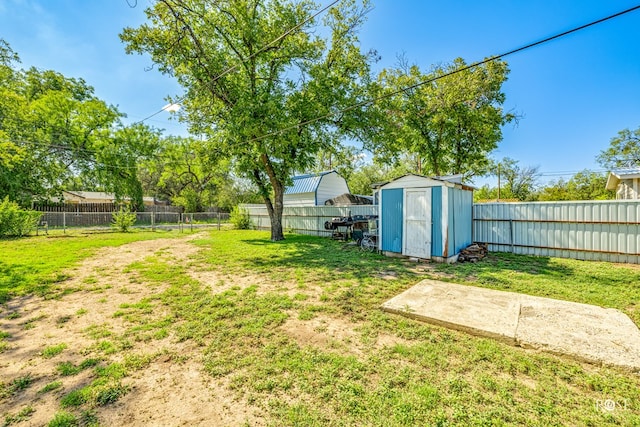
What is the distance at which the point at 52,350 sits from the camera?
273 cm

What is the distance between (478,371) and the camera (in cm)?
230

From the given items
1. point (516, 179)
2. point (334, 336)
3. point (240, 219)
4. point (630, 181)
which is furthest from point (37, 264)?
point (516, 179)

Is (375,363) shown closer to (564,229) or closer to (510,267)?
(510,267)

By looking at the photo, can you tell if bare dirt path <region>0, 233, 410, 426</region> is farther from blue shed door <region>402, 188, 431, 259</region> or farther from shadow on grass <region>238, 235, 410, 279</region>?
blue shed door <region>402, 188, 431, 259</region>

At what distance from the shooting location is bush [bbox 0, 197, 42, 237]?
10703 millimetres

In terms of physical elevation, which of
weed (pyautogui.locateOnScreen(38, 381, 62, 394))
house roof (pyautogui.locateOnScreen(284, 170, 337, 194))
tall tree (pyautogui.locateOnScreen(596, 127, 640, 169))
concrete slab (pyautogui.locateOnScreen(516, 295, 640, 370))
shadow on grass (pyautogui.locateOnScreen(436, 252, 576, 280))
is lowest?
weed (pyautogui.locateOnScreen(38, 381, 62, 394))

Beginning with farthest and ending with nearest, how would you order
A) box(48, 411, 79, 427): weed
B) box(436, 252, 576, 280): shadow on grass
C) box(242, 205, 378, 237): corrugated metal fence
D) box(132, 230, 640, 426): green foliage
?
box(242, 205, 378, 237): corrugated metal fence → box(436, 252, 576, 280): shadow on grass → box(132, 230, 640, 426): green foliage → box(48, 411, 79, 427): weed

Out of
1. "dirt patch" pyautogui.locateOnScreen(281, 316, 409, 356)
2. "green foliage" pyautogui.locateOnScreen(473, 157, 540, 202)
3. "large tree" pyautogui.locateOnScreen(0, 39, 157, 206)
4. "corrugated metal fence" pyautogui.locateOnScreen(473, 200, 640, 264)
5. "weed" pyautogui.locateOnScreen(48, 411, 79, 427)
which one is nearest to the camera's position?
"weed" pyautogui.locateOnScreen(48, 411, 79, 427)

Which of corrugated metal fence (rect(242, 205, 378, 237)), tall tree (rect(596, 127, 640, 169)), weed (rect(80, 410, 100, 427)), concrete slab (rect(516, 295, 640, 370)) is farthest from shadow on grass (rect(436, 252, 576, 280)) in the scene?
tall tree (rect(596, 127, 640, 169))

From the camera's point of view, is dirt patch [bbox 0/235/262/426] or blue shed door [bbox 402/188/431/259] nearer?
dirt patch [bbox 0/235/262/426]

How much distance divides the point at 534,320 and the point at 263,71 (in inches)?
448

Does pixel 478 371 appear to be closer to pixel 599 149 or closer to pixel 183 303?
pixel 183 303

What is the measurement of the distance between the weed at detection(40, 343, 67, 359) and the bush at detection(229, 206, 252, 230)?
1371 cm

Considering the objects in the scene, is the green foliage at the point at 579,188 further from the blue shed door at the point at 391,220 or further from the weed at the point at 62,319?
the weed at the point at 62,319
